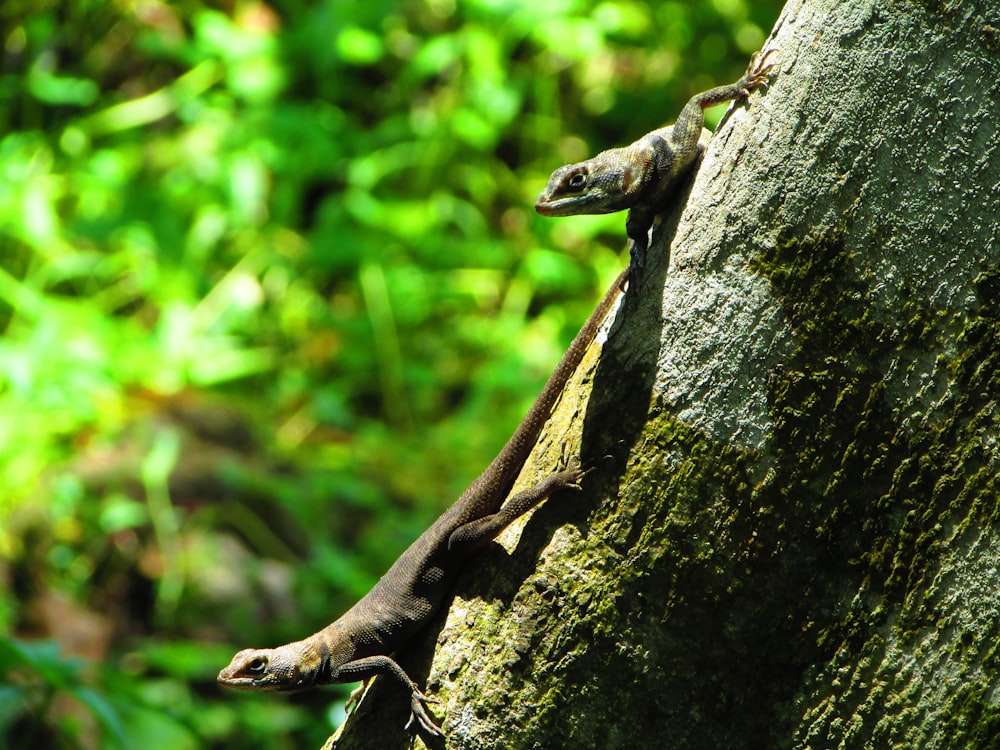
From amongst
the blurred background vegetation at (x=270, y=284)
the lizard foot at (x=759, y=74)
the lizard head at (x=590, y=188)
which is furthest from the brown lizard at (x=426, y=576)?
the blurred background vegetation at (x=270, y=284)

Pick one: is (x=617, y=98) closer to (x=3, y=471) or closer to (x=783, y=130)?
(x=3, y=471)

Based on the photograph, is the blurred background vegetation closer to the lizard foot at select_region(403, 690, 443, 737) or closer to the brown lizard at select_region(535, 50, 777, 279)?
the lizard foot at select_region(403, 690, 443, 737)

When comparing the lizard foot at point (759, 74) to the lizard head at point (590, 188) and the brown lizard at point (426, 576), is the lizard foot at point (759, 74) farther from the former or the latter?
the brown lizard at point (426, 576)

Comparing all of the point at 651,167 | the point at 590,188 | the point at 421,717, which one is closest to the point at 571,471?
the point at 421,717

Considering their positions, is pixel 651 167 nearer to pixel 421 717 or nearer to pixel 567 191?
pixel 567 191

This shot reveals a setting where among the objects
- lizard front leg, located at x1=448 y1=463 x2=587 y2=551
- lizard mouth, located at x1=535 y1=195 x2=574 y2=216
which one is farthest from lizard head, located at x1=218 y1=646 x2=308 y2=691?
lizard mouth, located at x1=535 y1=195 x2=574 y2=216

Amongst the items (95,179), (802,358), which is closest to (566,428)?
(802,358)
